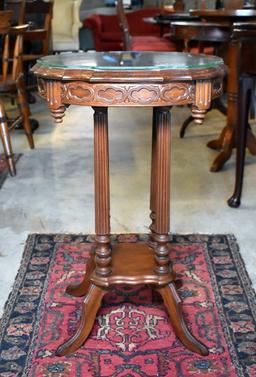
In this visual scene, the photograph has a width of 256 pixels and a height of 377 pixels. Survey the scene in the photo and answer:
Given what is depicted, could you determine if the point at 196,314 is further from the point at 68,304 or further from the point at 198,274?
the point at 68,304

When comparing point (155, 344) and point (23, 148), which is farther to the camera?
point (23, 148)

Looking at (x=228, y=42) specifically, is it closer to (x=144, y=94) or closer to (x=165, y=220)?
(x=165, y=220)

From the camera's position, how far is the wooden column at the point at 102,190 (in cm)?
138

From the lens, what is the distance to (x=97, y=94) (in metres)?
1.23

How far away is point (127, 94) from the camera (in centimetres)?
121

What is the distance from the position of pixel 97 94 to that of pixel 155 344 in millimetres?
746

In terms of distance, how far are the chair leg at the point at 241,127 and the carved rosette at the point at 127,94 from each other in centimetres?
121

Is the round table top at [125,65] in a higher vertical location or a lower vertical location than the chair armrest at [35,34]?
higher

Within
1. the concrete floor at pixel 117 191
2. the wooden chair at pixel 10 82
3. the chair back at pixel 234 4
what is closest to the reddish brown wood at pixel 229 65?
the concrete floor at pixel 117 191

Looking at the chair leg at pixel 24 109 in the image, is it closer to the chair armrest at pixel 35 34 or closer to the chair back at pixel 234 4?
the chair armrest at pixel 35 34

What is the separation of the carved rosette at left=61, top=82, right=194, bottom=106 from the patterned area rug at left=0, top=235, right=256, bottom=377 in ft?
2.32

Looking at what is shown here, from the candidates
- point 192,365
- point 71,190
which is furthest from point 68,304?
point 71,190

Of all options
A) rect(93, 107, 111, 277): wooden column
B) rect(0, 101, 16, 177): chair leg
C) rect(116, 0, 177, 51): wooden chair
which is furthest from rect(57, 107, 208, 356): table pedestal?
rect(116, 0, 177, 51): wooden chair

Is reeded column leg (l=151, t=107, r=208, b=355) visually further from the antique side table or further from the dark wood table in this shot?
the dark wood table
